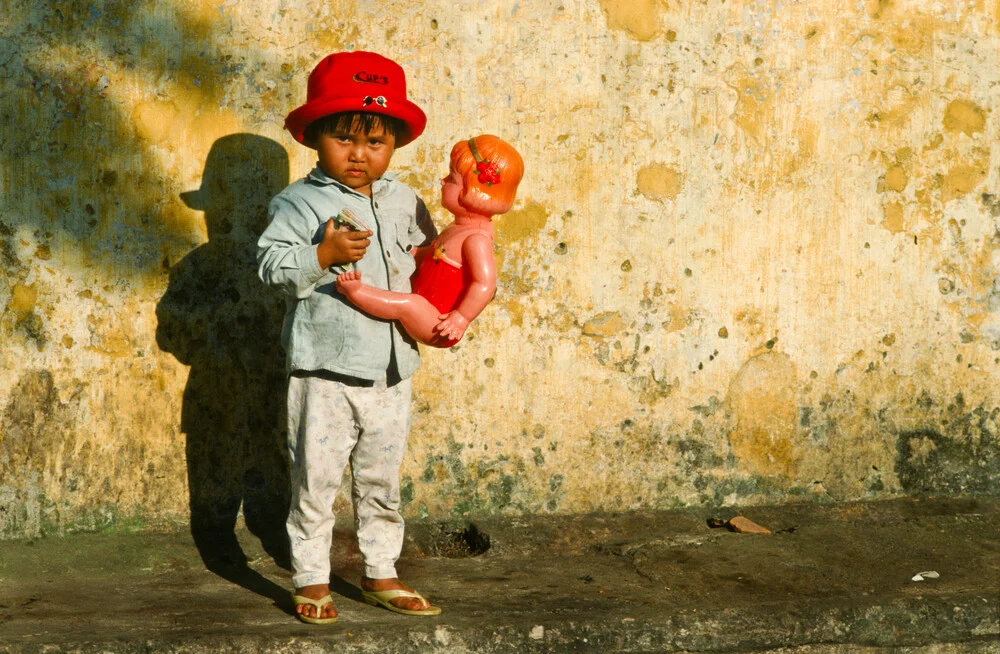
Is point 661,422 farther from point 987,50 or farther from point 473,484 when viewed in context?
point 987,50

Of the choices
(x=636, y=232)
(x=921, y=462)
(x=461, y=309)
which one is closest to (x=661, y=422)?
(x=636, y=232)

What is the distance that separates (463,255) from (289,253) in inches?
17.8

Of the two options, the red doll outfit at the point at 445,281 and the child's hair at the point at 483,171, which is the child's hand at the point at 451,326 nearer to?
the red doll outfit at the point at 445,281

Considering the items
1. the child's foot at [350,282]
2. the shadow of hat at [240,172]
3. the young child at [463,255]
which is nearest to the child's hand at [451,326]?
the young child at [463,255]

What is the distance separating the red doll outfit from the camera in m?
3.16

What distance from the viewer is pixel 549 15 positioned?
3.98 m

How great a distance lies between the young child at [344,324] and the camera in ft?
10.1

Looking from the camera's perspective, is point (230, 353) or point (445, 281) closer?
point (445, 281)

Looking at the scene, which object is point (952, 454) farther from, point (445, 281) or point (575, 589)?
point (445, 281)

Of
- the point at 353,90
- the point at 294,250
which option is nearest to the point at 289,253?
the point at 294,250

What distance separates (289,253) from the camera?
3.05 meters

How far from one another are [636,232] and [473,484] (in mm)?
1029

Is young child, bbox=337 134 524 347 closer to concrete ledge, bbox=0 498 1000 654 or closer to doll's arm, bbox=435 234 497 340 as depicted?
doll's arm, bbox=435 234 497 340

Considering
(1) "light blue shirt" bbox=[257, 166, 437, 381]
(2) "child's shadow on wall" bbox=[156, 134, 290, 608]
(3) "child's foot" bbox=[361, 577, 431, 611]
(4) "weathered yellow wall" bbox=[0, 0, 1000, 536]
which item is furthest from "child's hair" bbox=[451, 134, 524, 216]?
(3) "child's foot" bbox=[361, 577, 431, 611]
